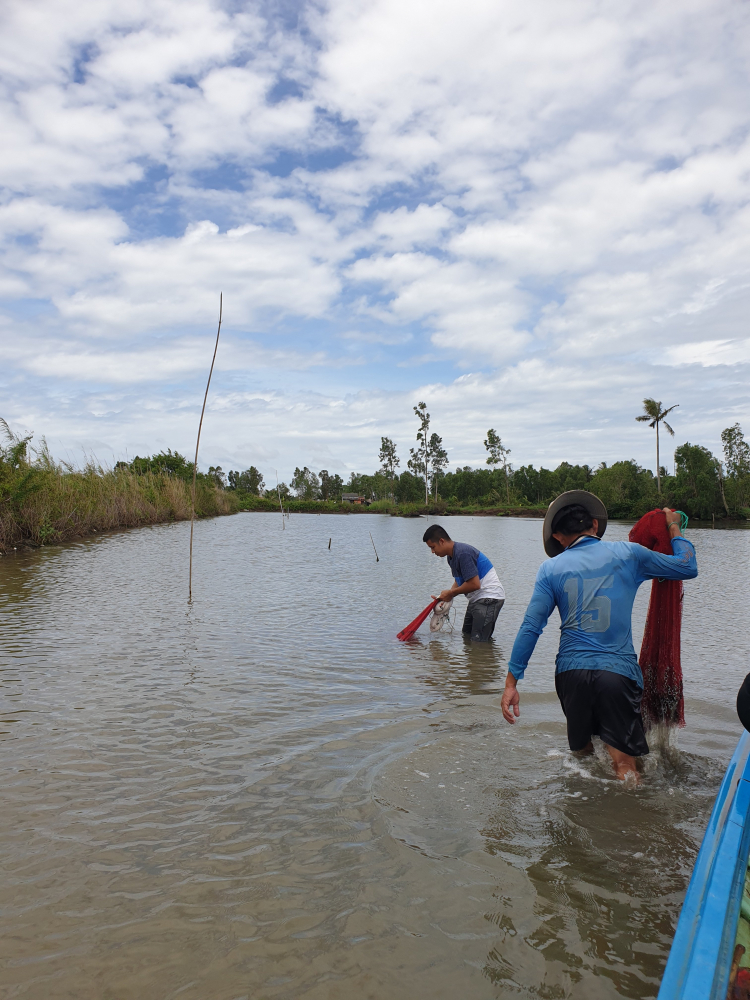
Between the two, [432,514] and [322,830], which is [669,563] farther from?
[432,514]

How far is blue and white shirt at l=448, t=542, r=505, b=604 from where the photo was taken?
298 inches

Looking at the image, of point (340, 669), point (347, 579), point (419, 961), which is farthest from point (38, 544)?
point (419, 961)

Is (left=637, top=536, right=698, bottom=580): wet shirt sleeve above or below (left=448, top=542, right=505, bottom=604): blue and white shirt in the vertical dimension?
above

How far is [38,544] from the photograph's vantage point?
16.9 m

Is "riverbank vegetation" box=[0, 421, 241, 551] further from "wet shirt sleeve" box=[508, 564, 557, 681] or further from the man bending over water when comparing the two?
"wet shirt sleeve" box=[508, 564, 557, 681]

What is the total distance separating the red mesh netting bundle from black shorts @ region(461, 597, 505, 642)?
3820 millimetres

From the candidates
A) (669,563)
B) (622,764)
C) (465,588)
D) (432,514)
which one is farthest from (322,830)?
(432,514)

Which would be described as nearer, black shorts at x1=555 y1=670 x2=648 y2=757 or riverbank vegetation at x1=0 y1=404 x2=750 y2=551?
black shorts at x1=555 y1=670 x2=648 y2=757

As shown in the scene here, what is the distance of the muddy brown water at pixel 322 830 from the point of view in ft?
7.29

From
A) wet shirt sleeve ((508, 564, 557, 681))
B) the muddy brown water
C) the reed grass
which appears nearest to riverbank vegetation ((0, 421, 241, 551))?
the reed grass

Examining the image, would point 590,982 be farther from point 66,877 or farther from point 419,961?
point 66,877

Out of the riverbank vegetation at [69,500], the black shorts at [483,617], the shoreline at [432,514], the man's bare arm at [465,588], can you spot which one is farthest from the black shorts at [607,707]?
the shoreline at [432,514]

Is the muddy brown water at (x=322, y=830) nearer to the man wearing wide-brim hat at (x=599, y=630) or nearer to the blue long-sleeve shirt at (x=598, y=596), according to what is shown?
the man wearing wide-brim hat at (x=599, y=630)

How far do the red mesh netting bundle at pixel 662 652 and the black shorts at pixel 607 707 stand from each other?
74 centimetres
